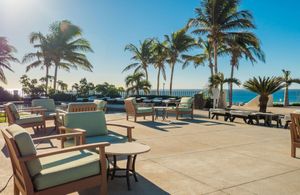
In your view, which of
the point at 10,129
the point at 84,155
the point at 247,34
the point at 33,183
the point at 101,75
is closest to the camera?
the point at 33,183

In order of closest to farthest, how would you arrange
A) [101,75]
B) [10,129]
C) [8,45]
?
[10,129], [8,45], [101,75]

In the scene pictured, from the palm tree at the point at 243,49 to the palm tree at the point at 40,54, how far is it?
1304 cm

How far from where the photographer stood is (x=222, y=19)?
57.3 ft

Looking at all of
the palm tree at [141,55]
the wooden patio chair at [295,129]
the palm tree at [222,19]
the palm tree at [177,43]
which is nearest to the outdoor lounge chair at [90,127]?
the wooden patio chair at [295,129]

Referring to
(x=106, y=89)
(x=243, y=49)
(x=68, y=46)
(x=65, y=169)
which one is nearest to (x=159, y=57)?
(x=106, y=89)

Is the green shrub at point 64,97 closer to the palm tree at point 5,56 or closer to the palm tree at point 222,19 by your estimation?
the palm tree at point 5,56

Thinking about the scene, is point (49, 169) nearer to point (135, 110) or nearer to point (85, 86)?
point (135, 110)

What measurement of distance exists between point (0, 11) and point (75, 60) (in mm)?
9616

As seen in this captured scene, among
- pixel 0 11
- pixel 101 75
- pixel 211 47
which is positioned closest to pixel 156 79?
pixel 101 75

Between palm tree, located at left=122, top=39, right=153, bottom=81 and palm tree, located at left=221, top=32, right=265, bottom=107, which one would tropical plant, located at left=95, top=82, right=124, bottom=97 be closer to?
palm tree, located at left=122, top=39, right=153, bottom=81

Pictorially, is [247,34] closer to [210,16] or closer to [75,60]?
[210,16]

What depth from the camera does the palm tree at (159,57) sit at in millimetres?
22672

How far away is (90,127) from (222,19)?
1552 cm

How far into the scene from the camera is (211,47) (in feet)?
65.7
